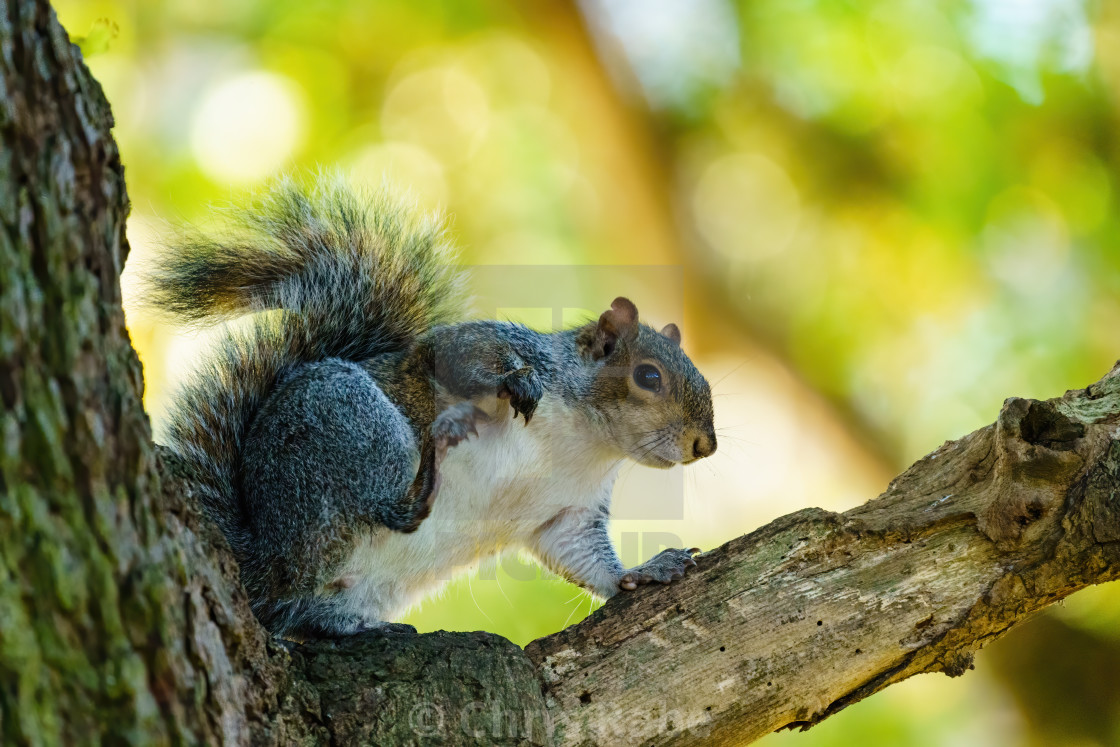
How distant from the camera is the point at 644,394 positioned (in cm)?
272

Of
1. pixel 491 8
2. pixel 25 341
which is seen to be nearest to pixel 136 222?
pixel 25 341

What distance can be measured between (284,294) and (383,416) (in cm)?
52

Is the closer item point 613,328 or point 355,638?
point 355,638

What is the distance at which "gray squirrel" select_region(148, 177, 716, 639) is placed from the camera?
2.25 meters

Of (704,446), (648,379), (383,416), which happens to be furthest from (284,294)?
(704,446)

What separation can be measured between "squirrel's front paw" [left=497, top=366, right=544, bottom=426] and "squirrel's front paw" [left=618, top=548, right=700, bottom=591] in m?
0.51

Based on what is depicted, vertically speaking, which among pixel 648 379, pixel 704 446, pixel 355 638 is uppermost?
pixel 648 379

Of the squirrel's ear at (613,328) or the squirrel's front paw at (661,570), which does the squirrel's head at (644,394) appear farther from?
the squirrel's front paw at (661,570)

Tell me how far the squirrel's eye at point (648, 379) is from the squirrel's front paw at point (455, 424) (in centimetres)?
54

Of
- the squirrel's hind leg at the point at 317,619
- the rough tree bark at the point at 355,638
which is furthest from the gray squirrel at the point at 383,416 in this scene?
the rough tree bark at the point at 355,638

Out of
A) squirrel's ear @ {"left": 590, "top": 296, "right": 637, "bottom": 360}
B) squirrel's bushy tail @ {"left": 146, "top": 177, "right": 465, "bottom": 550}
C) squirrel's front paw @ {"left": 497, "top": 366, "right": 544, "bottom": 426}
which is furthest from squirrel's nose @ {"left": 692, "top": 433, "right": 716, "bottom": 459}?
squirrel's bushy tail @ {"left": 146, "top": 177, "right": 465, "bottom": 550}

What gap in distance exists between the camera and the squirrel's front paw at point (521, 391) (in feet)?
7.97

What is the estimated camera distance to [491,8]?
453cm

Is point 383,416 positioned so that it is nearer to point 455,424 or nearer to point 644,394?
point 455,424
